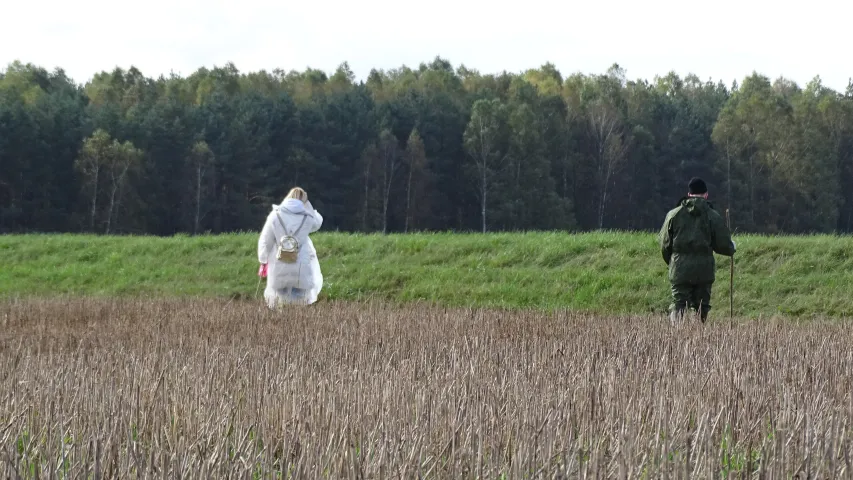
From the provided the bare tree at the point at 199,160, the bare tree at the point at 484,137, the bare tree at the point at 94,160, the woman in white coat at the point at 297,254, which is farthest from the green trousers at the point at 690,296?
the bare tree at the point at 484,137

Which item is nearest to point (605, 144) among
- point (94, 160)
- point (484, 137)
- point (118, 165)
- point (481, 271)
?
point (484, 137)

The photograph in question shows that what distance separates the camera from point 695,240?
1102 cm

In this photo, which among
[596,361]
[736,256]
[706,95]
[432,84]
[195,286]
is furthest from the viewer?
[706,95]

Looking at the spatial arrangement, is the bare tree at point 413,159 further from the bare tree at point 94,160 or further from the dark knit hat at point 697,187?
the dark knit hat at point 697,187

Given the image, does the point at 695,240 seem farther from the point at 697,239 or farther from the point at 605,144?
the point at 605,144

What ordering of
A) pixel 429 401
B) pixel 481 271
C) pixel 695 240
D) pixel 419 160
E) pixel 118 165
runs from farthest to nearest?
pixel 419 160 → pixel 118 165 → pixel 481 271 → pixel 695 240 → pixel 429 401

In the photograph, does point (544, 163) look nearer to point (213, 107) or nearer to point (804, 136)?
point (804, 136)

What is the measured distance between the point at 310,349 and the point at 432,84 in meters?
72.3

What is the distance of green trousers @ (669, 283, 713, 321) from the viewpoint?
11250mm

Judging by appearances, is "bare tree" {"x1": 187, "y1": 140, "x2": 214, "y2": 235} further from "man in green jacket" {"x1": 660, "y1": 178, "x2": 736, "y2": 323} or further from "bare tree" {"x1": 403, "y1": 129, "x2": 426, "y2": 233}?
"man in green jacket" {"x1": 660, "y1": 178, "x2": 736, "y2": 323}

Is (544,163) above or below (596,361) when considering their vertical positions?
above

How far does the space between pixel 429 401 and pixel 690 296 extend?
669 cm

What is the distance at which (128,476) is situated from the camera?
3629 millimetres

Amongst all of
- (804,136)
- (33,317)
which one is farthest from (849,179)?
(33,317)
